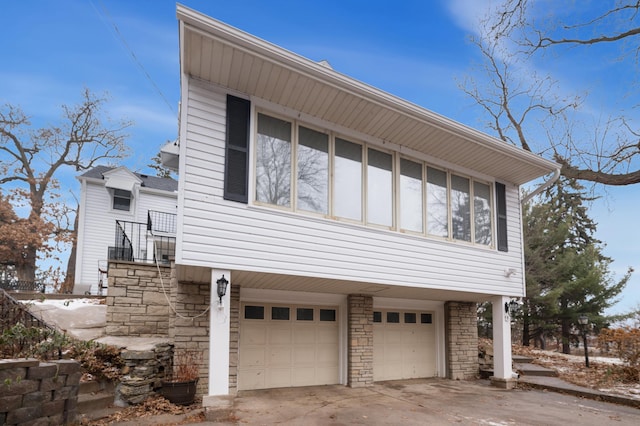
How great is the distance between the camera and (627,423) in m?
6.75

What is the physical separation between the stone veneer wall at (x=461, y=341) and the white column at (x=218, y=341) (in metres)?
6.64

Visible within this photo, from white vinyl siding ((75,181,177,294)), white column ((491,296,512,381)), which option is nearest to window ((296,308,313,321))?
white column ((491,296,512,381))

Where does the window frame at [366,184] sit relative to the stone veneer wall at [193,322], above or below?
above

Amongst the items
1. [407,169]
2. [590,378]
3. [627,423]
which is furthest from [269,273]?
[590,378]

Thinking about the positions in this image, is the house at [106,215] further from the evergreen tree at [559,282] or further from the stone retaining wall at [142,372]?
the evergreen tree at [559,282]

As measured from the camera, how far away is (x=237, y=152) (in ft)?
21.6

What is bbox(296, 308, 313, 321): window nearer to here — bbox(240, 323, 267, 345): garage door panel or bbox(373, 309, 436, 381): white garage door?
bbox(240, 323, 267, 345): garage door panel

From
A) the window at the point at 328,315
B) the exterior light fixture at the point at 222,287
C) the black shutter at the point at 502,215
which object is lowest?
the window at the point at 328,315

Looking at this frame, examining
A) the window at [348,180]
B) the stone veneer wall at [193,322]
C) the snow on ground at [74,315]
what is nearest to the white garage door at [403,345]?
the window at [348,180]

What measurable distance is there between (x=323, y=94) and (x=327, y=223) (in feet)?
6.89

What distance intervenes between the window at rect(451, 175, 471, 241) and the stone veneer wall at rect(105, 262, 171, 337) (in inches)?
243

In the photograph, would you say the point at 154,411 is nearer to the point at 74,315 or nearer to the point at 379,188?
the point at 74,315

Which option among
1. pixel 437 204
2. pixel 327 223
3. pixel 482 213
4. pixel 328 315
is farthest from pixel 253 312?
pixel 482 213

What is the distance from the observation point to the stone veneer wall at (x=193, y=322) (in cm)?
710
